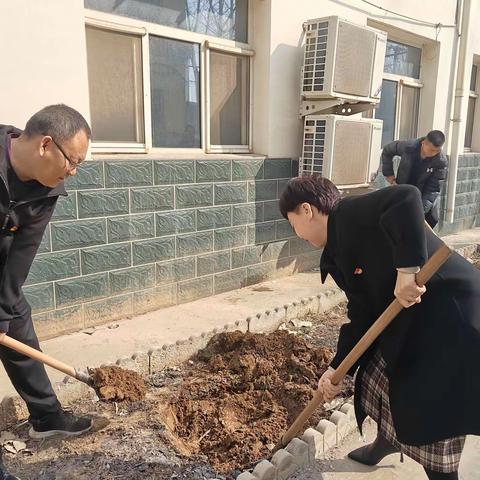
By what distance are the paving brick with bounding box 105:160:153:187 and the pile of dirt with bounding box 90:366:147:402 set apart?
5.17 feet

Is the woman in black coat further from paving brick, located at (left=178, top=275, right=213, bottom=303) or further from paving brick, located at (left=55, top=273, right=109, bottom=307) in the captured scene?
paving brick, located at (left=178, top=275, right=213, bottom=303)

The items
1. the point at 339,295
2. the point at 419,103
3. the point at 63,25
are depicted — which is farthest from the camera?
the point at 419,103

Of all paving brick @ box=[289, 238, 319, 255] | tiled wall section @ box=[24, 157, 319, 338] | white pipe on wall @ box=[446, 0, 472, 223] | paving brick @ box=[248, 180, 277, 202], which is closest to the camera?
tiled wall section @ box=[24, 157, 319, 338]

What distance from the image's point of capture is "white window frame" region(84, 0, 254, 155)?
4066 millimetres

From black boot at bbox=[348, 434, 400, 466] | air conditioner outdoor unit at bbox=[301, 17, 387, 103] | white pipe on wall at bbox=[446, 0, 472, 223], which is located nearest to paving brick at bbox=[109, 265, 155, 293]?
black boot at bbox=[348, 434, 400, 466]

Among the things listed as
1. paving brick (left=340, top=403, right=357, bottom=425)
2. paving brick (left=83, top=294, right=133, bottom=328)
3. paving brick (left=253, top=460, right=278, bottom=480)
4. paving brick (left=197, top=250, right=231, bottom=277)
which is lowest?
paving brick (left=340, top=403, right=357, bottom=425)

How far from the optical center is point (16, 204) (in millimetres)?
2172

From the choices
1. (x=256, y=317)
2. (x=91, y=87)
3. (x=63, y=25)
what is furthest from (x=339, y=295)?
(x=63, y=25)

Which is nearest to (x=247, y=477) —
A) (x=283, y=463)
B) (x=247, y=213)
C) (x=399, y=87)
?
(x=283, y=463)

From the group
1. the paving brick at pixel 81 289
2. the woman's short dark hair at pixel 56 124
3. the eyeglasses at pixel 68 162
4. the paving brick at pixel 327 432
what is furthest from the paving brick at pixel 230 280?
the woman's short dark hair at pixel 56 124

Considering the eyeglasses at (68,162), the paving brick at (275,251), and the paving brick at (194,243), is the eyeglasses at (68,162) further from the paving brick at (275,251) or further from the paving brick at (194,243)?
the paving brick at (275,251)

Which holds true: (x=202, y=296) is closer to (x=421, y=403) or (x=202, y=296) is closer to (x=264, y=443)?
(x=264, y=443)

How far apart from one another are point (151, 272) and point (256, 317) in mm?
1043

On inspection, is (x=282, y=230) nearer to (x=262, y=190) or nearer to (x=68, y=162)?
(x=262, y=190)
